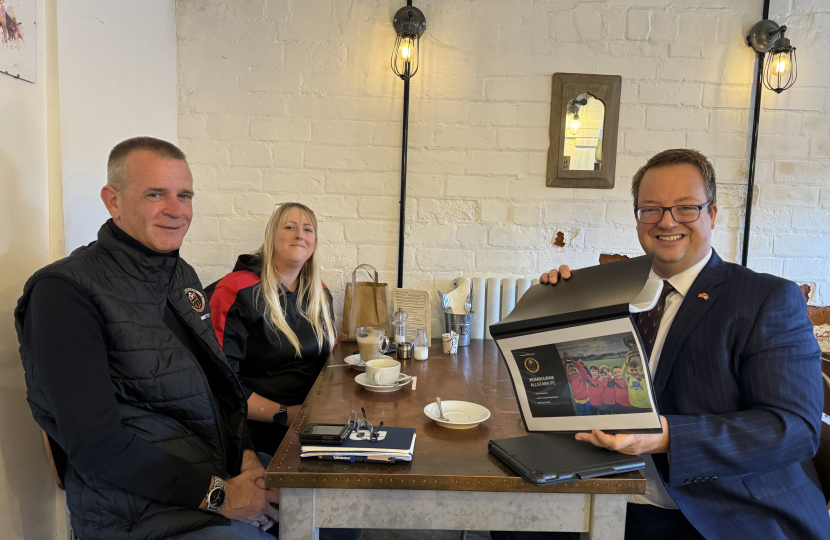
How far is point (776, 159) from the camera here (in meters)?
2.43

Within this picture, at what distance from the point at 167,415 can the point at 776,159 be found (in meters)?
2.80

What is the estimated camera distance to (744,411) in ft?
3.61

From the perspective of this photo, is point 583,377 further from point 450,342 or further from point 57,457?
point 57,457

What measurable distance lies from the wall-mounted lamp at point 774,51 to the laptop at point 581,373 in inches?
76.1

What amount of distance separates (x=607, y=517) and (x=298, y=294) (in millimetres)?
1406

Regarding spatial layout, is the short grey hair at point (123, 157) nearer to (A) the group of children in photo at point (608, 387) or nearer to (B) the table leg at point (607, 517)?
(A) the group of children in photo at point (608, 387)

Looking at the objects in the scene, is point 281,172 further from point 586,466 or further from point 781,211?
point 781,211

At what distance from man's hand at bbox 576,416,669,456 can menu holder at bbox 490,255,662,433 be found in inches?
0.6

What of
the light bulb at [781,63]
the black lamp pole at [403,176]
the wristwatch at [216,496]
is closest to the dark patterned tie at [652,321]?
the wristwatch at [216,496]

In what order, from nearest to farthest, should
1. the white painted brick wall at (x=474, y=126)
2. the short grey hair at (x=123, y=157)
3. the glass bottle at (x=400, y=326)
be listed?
the short grey hair at (x=123, y=157) < the glass bottle at (x=400, y=326) < the white painted brick wall at (x=474, y=126)

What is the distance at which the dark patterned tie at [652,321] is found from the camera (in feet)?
4.19

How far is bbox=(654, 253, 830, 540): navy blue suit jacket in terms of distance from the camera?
1.06m

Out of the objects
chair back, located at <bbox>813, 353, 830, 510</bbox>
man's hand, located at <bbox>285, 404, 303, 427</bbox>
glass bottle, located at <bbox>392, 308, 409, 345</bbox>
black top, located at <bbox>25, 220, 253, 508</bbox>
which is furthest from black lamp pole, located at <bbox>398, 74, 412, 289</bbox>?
chair back, located at <bbox>813, 353, 830, 510</bbox>

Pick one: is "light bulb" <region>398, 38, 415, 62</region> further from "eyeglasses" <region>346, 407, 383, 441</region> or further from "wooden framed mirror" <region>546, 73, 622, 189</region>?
"eyeglasses" <region>346, 407, 383, 441</region>
